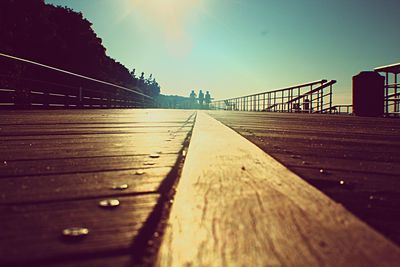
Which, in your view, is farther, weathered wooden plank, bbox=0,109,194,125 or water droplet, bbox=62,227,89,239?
weathered wooden plank, bbox=0,109,194,125

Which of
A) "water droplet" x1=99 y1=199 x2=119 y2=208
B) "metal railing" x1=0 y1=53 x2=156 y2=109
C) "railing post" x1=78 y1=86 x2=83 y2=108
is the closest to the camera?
"water droplet" x1=99 y1=199 x2=119 y2=208

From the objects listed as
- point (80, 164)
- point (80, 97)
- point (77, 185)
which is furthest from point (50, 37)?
point (77, 185)

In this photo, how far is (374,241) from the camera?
0.43 metres

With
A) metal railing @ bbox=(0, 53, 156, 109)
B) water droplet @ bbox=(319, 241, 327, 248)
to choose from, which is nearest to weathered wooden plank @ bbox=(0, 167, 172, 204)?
water droplet @ bbox=(319, 241, 327, 248)

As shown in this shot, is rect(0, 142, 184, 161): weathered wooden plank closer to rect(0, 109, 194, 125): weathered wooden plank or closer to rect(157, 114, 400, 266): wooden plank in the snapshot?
rect(157, 114, 400, 266): wooden plank

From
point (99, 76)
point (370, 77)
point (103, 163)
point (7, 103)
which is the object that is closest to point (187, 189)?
point (103, 163)

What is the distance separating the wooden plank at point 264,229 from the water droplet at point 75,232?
0.13 meters

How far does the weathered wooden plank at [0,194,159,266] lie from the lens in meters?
0.43

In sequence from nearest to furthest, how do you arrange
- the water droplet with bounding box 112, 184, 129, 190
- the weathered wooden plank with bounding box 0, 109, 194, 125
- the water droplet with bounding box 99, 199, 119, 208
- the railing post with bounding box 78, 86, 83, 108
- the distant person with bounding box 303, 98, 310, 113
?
the water droplet with bounding box 99, 199, 119, 208
the water droplet with bounding box 112, 184, 129, 190
the weathered wooden plank with bounding box 0, 109, 194, 125
the railing post with bounding box 78, 86, 83, 108
the distant person with bounding box 303, 98, 310, 113

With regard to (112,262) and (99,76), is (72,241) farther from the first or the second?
(99,76)

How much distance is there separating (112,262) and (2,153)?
4.23ft

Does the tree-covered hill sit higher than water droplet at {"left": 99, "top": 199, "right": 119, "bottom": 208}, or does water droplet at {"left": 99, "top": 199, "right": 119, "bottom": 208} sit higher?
the tree-covered hill

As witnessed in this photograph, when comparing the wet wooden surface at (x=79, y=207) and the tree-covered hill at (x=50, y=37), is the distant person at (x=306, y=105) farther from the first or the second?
the tree-covered hill at (x=50, y=37)

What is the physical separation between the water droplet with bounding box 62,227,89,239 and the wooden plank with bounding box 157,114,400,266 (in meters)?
0.13
